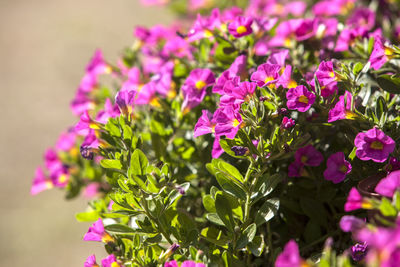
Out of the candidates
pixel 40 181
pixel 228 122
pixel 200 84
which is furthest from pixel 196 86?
pixel 40 181

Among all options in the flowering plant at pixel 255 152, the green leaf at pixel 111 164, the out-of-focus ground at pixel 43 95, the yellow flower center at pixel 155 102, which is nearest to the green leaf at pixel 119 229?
the flowering plant at pixel 255 152

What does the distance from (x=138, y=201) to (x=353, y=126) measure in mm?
453

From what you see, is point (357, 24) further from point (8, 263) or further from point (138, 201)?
point (8, 263)

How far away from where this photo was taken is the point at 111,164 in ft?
2.80

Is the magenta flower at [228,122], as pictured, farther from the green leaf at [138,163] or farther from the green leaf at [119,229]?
the green leaf at [119,229]

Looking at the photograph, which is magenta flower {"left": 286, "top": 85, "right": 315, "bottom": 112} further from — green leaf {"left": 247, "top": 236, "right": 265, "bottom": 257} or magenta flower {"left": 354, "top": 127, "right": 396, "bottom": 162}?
green leaf {"left": 247, "top": 236, "right": 265, "bottom": 257}

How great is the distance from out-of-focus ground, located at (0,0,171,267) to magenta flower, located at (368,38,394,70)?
65.0 inches

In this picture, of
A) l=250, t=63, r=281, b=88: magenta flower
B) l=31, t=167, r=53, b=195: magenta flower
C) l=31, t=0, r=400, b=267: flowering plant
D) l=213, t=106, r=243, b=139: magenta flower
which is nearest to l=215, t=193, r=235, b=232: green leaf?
l=31, t=0, r=400, b=267: flowering plant

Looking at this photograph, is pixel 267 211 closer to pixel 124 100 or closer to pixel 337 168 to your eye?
pixel 337 168

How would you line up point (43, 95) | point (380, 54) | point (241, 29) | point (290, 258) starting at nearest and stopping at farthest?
point (290, 258) < point (380, 54) < point (241, 29) < point (43, 95)

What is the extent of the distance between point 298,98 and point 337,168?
0.17 m

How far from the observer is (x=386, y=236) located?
523 millimetres

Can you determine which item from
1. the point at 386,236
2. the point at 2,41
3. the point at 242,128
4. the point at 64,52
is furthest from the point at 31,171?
the point at 386,236

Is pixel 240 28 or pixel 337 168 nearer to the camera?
pixel 337 168
